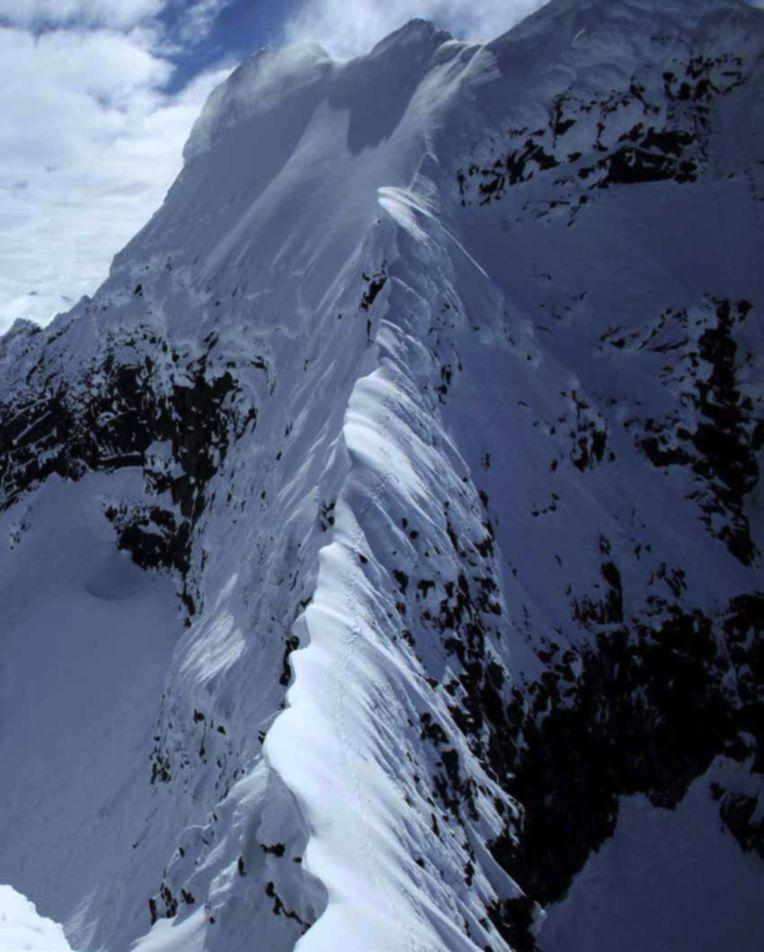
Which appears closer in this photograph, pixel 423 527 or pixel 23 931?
pixel 23 931

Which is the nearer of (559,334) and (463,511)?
(463,511)

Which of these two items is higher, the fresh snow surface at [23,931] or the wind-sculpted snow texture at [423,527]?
the fresh snow surface at [23,931]

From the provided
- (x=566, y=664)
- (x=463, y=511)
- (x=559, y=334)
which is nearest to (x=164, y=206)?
(x=559, y=334)

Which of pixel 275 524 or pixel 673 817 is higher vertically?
pixel 275 524

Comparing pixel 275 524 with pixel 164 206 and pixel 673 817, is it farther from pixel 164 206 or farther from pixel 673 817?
pixel 164 206

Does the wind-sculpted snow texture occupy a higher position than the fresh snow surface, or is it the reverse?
the fresh snow surface

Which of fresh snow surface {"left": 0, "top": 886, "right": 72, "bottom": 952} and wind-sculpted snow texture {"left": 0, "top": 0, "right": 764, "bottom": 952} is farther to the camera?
wind-sculpted snow texture {"left": 0, "top": 0, "right": 764, "bottom": 952}

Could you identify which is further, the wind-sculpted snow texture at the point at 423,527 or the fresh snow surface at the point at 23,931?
the wind-sculpted snow texture at the point at 423,527

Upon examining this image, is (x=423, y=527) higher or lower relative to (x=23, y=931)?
lower
